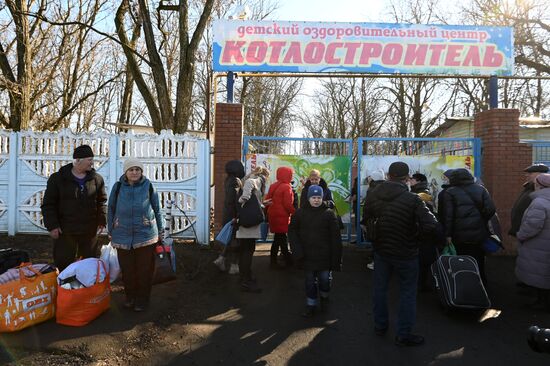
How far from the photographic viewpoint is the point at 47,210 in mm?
4449

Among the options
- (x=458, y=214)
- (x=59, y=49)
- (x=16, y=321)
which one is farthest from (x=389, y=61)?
(x=59, y=49)

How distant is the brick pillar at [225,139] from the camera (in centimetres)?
718

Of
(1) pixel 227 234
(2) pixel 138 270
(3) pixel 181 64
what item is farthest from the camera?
(3) pixel 181 64

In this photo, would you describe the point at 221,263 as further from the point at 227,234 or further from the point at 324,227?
the point at 324,227

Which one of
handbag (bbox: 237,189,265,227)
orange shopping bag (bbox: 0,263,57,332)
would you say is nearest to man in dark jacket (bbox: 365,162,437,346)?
handbag (bbox: 237,189,265,227)

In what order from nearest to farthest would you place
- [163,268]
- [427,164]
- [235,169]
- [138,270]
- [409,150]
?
[138,270]
[163,268]
[235,169]
[427,164]
[409,150]

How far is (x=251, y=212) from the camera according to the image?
5297 mm

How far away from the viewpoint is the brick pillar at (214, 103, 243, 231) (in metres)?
7.18

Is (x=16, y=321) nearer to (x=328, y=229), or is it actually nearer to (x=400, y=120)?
(x=328, y=229)

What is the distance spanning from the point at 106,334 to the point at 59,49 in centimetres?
1593

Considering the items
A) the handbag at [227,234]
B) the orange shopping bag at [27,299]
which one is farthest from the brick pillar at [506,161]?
the orange shopping bag at [27,299]

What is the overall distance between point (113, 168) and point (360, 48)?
4947 millimetres

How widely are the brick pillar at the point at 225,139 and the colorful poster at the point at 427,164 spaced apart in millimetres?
2387

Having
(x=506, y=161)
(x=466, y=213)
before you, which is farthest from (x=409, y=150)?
(x=466, y=213)
